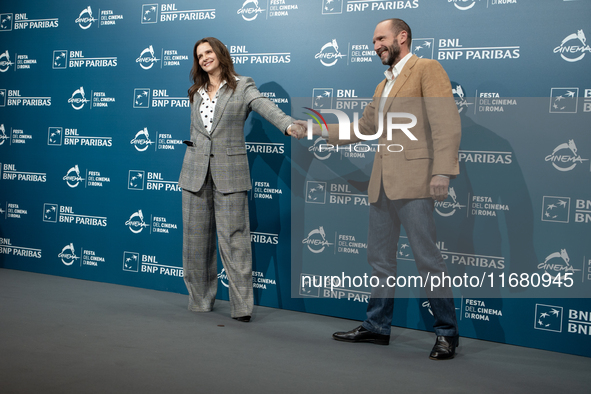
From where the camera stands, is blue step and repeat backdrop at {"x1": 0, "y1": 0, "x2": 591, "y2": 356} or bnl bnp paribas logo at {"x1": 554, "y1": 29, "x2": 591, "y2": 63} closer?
bnl bnp paribas logo at {"x1": 554, "y1": 29, "x2": 591, "y2": 63}

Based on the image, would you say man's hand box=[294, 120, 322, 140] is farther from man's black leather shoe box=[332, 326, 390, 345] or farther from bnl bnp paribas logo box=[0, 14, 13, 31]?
bnl bnp paribas logo box=[0, 14, 13, 31]

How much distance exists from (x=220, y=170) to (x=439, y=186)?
1.38 m

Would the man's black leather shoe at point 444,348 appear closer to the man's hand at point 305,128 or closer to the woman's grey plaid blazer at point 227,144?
the man's hand at point 305,128

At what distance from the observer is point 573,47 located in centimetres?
293

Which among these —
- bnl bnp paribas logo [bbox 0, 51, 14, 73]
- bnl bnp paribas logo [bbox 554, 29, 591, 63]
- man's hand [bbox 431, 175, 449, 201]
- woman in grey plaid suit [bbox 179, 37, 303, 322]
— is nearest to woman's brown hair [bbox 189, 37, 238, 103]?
woman in grey plaid suit [bbox 179, 37, 303, 322]

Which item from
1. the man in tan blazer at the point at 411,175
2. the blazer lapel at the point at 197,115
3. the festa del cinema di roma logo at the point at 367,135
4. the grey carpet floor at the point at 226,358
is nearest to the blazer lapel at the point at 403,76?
the man in tan blazer at the point at 411,175

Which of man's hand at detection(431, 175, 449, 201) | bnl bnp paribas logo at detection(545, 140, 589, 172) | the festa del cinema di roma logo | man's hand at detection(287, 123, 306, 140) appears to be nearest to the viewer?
man's hand at detection(431, 175, 449, 201)

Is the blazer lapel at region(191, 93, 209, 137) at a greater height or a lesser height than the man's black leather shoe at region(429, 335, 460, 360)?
greater

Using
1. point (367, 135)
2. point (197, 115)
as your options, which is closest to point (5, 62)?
point (197, 115)

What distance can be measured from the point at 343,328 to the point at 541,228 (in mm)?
1284

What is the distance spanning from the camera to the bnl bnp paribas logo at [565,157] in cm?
294

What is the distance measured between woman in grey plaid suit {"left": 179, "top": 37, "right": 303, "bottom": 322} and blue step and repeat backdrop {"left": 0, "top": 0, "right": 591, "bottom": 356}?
379 millimetres

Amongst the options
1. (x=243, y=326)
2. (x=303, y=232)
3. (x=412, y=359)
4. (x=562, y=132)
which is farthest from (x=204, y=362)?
(x=562, y=132)

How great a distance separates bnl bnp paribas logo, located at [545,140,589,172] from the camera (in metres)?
2.94
